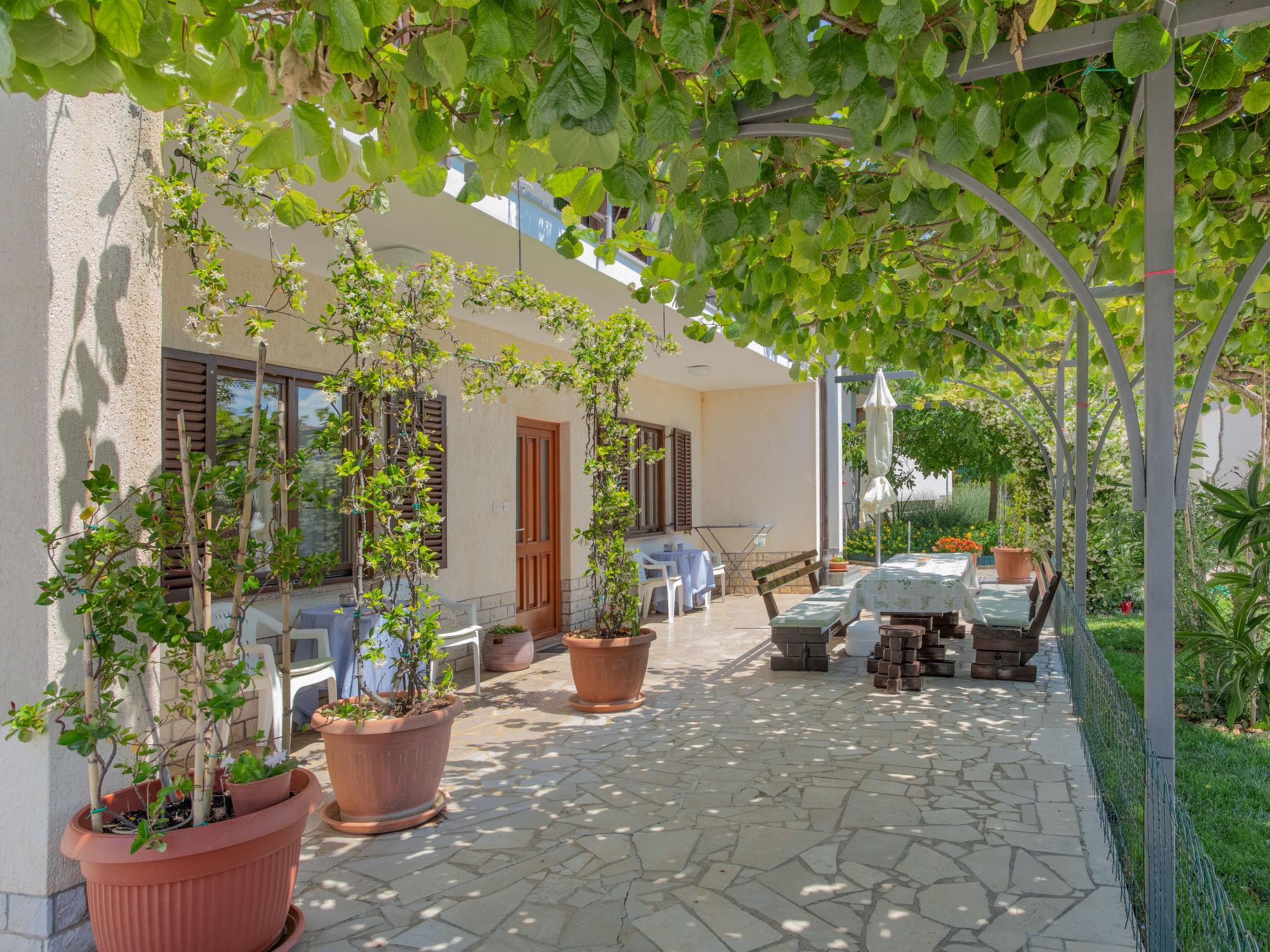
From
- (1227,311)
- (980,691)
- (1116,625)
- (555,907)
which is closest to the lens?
(1227,311)

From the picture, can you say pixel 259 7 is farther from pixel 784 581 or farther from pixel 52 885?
pixel 784 581

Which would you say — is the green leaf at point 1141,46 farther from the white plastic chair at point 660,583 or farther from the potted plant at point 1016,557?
the potted plant at point 1016,557

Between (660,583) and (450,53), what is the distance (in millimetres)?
7993

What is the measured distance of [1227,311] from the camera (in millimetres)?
2422

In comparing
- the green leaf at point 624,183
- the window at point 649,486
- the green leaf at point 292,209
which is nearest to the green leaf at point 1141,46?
the green leaf at point 624,183

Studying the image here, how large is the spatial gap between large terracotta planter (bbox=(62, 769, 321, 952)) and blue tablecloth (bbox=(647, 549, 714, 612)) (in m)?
7.59

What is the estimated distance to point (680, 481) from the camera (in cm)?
1213

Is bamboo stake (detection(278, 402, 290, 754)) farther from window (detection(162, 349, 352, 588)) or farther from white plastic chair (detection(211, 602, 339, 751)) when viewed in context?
white plastic chair (detection(211, 602, 339, 751))

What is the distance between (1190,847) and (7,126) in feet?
13.3

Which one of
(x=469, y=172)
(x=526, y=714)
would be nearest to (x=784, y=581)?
(x=526, y=714)

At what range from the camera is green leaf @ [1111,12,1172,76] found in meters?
2.14

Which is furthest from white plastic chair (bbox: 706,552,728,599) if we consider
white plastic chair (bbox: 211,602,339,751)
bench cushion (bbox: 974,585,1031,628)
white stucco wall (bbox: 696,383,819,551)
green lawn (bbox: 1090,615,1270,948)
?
white plastic chair (bbox: 211,602,339,751)

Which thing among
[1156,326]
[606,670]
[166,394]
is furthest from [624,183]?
[606,670]

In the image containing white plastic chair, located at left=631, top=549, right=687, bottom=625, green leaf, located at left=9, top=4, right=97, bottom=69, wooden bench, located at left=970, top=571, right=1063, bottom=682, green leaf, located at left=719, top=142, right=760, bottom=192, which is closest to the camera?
green leaf, located at left=9, top=4, right=97, bottom=69
